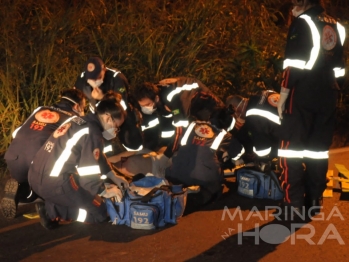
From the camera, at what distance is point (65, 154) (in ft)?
19.9

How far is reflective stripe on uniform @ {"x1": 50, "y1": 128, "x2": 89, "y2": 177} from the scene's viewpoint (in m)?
6.06

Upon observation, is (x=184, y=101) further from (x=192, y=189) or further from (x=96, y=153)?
(x=96, y=153)

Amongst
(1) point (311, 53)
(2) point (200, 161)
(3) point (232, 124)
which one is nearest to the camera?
(1) point (311, 53)

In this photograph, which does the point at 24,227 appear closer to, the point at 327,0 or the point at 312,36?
the point at 312,36

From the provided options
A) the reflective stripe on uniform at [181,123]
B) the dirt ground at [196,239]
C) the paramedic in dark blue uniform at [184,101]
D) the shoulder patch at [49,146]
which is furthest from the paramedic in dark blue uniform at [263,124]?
the shoulder patch at [49,146]

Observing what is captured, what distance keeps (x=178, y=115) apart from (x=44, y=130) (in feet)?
5.69

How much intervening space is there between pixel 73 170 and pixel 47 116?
30.1 inches

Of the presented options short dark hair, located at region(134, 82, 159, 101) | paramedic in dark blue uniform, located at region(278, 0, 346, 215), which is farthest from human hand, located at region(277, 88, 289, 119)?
short dark hair, located at region(134, 82, 159, 101)

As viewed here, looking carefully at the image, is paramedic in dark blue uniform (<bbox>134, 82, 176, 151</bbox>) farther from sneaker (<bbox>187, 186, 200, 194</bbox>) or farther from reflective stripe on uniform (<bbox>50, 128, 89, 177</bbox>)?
reflective stripe on uniform (<bbox>50, 128, 89, 177</bbox>)

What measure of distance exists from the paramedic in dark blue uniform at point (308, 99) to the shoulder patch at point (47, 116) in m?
2.07

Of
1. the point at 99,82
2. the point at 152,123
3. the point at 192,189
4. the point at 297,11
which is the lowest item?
the point at 192,189

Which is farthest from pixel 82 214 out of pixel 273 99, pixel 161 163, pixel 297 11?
pixel 297 11

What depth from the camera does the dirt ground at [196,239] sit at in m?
5.55

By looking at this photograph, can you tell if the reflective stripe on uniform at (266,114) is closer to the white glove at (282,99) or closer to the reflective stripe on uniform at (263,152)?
the reflective stripe on uniform at (263,152)
